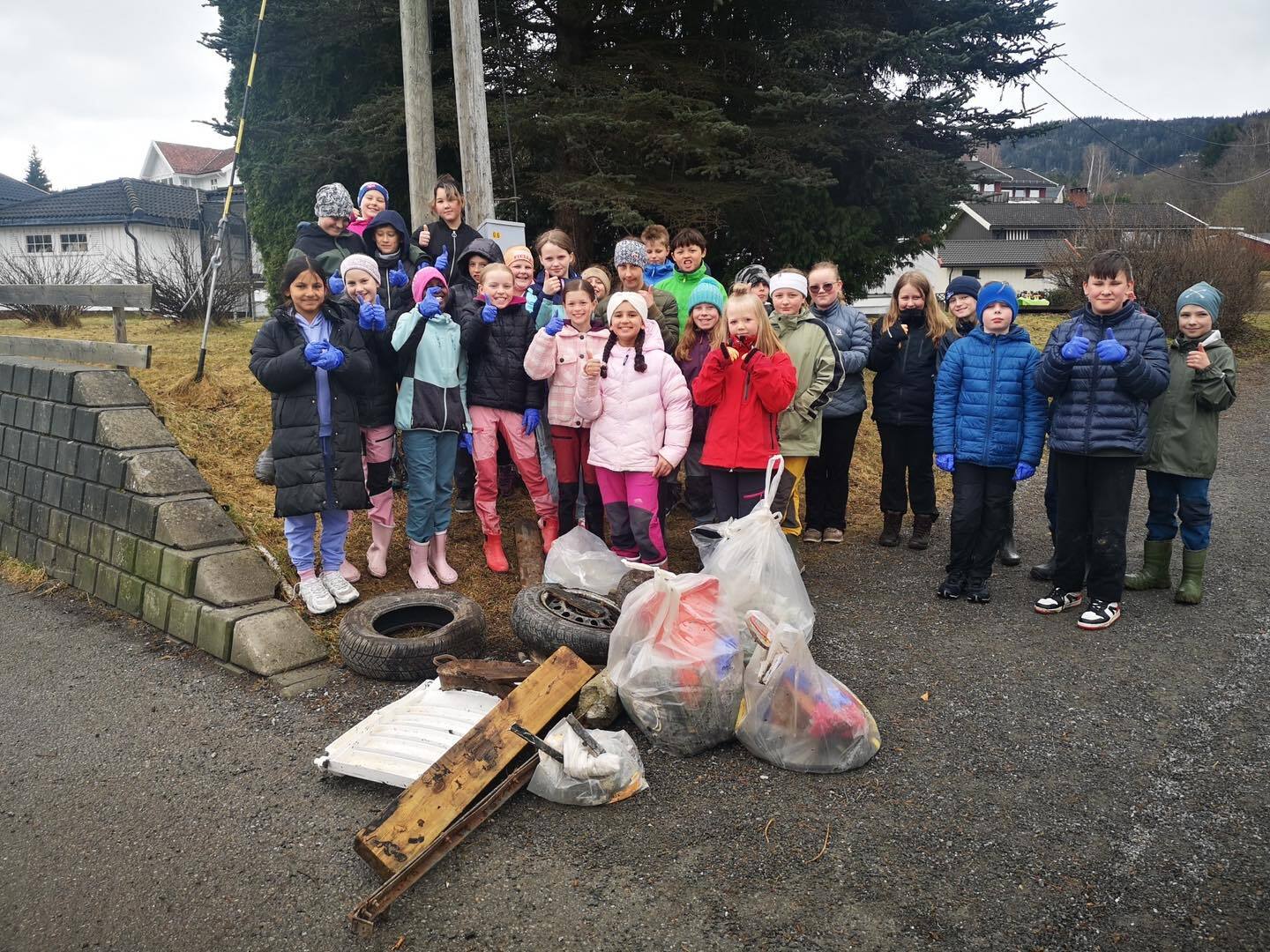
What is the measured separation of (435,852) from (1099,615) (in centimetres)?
378

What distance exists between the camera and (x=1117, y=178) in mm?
76562

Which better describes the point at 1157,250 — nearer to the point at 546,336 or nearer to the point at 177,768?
the point at 546,336

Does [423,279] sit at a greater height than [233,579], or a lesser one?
greater

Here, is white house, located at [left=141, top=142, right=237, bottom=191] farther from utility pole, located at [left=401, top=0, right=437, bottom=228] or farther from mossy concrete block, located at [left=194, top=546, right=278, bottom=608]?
mossy concrete block, located at [left=194, top=546, right=278, bottom=608]

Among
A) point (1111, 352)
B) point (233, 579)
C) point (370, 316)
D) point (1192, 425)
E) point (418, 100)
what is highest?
point (418, 100)

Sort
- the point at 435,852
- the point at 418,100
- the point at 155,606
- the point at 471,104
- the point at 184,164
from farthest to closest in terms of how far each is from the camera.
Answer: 1. the point at 184,164
2. the point at 418,100
3. the point at 471,104
4. the point at 155,606
5. the point at 435,852

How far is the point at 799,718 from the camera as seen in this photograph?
10.9 ft

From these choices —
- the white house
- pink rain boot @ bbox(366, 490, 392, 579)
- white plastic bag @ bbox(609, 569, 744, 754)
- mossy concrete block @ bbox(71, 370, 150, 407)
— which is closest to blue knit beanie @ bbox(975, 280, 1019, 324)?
white plastic bag @ bbox(609, 569, 744, 754)

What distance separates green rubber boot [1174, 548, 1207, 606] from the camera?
5.00 metres

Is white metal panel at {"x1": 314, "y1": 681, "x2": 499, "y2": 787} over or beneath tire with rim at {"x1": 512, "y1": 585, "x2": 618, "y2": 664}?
beneath

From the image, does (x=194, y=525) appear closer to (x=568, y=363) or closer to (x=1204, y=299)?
(x=568, y=363)

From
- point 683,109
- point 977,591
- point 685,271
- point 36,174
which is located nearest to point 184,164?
point 36,174

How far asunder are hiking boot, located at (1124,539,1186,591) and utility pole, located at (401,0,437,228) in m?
5.91

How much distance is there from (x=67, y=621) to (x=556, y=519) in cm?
304
